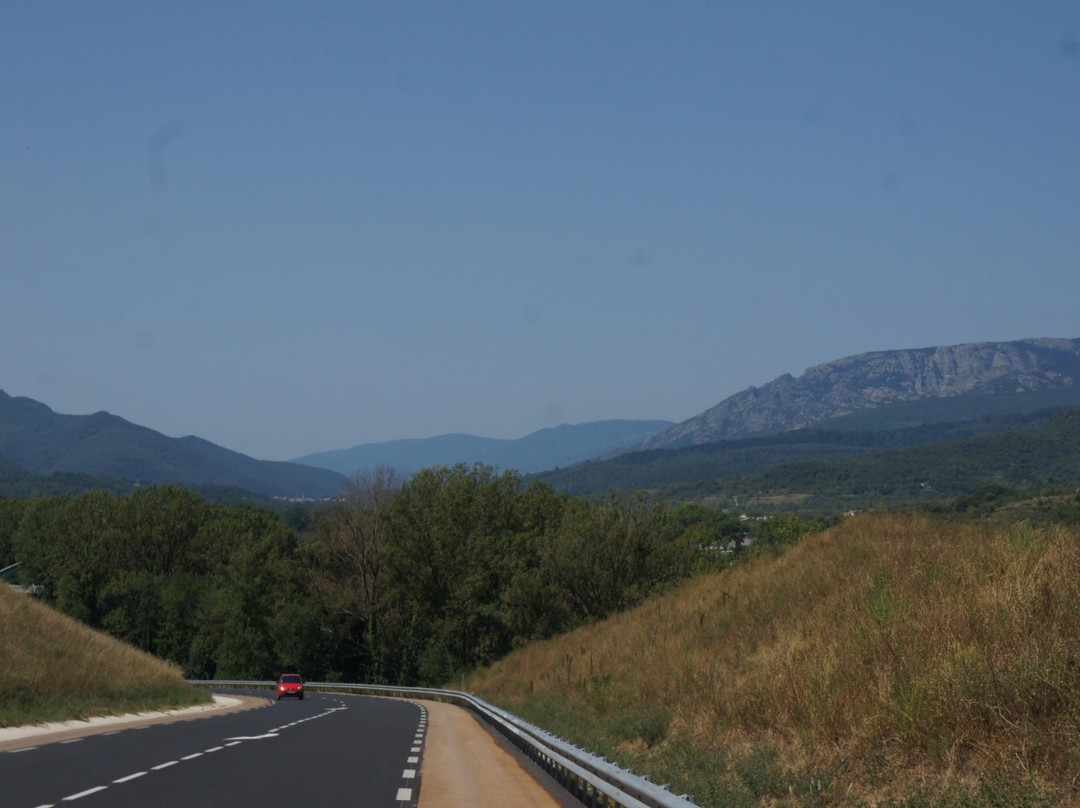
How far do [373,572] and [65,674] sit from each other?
59.6m

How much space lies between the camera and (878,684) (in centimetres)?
1287

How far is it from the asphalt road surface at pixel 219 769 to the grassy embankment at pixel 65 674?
218 inches

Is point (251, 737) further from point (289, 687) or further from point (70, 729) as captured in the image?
point (289, 687)

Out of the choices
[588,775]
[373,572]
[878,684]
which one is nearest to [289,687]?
[373,572]

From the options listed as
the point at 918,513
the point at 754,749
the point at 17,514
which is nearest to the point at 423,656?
the point at 918,513

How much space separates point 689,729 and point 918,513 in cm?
1003

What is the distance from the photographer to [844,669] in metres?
14.2

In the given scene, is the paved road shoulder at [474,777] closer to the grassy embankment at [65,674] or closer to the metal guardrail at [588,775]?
the metal guardrail at [588,775]

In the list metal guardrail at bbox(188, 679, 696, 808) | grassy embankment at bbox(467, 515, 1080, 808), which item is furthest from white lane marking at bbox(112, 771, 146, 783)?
grassy embankment at bbox(467, 515, 1080, 808)

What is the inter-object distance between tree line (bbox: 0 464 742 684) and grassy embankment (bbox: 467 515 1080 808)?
39.6 m

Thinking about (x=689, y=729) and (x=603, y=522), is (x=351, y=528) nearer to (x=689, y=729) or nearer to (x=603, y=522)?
(x=603, y=522)

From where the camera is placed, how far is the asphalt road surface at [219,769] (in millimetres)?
14188

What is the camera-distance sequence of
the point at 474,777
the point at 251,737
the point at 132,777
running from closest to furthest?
the point at 132,777, the point at 474,777, the point at 251,737

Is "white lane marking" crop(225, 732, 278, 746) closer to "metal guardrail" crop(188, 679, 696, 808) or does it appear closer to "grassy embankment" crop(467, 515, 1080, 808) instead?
"metal guardrail" crop(188, 679, 696, 808)
